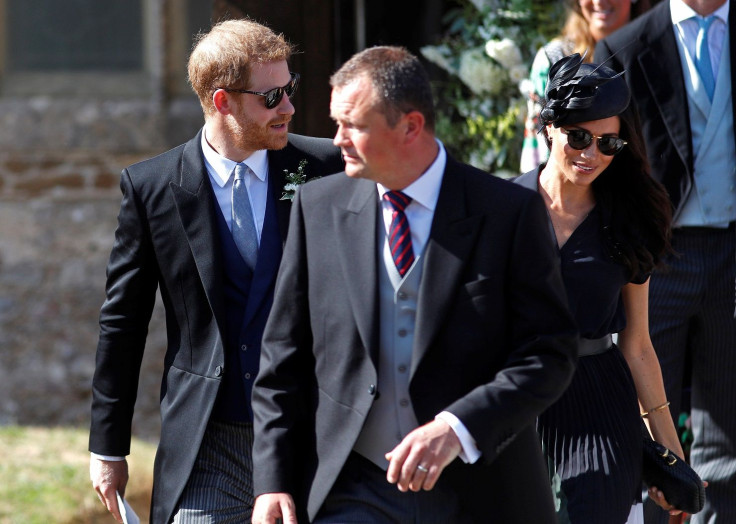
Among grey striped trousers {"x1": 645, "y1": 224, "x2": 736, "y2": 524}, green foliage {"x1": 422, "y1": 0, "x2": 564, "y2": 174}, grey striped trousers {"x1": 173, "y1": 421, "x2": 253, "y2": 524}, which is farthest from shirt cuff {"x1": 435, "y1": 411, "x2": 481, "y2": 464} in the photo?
green foliage {"x1": 422, "y1": 0, "x2": 564, "y2": 174}

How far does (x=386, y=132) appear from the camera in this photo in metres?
2.93

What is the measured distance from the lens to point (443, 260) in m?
2.94

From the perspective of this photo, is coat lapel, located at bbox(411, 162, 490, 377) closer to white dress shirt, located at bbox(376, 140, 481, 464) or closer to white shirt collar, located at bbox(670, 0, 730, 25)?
white dress shirt, located at bbox(376, 140, 481, 464)

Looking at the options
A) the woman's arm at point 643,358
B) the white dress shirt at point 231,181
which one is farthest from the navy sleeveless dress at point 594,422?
the white dress shirt at point 231,181

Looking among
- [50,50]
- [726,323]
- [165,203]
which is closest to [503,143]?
[726,323]

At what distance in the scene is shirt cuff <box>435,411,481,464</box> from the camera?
2.82 meters

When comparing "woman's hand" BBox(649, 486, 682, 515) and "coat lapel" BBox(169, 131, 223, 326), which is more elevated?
"coat lapel" BBox(169, 131, 223, 326)

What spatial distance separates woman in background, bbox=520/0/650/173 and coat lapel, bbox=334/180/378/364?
7.37 feet

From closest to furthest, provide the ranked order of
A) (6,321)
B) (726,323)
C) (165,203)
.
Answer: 1. (165,203)
2. (726,323)
3. (6,321)

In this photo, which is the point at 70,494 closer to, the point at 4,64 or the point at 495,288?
the point at 4,64

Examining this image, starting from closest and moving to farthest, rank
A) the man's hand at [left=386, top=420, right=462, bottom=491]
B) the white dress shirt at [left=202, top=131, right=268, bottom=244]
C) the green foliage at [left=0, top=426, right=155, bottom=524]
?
the man's hand at [left=386, top=420, right=462, bottom=491] → the white dress shirt at [left=202, top=131, right=268, bottom=244] → the green foliage at [left=0, top=426, right=155, bottom=524]

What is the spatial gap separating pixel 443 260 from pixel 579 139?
0.99 metres

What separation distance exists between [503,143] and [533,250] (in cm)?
338

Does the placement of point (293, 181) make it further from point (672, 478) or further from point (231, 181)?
point (672, 478)
